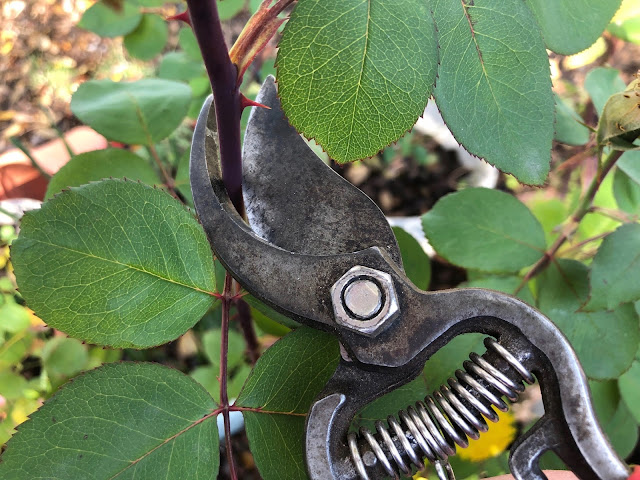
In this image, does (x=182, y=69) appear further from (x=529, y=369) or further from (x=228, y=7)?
(x=529, y=369)

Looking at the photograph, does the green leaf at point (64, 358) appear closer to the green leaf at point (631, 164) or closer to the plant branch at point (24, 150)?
the plant branch at point (24, 150)

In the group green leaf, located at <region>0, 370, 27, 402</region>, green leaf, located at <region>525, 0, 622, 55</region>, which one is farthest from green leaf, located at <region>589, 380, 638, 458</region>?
green leaf, located at <region>0, 370, 27, 402</region>

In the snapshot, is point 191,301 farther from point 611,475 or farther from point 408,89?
point 611,475

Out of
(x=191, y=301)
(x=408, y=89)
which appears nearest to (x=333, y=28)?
(x=408, y=89)

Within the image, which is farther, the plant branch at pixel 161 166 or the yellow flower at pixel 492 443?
the yellow flower at pixel 492 443

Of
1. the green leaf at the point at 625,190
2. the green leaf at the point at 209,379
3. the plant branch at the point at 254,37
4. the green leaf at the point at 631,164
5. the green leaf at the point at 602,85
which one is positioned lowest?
the green leaf at the point at 209,379

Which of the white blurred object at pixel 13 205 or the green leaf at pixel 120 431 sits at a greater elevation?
the white blurred object at pixel 13 205

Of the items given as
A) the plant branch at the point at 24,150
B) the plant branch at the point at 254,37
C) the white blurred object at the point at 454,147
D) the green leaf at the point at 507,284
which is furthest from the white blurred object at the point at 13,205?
the white blurred object at the point at 454,147
